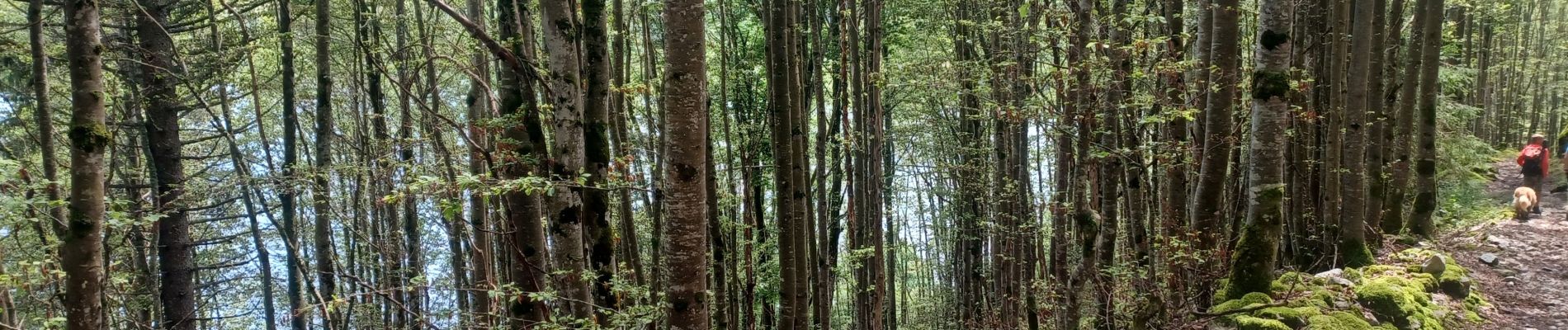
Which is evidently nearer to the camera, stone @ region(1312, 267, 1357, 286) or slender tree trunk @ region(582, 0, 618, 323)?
slender tree trunk @ region(582, 0, 618, 323)

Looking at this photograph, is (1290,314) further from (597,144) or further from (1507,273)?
(1507,273)

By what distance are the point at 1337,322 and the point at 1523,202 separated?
8.09 m

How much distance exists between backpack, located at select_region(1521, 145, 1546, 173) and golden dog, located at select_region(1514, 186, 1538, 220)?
1.74ft

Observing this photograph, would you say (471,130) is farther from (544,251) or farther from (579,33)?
(579,33)

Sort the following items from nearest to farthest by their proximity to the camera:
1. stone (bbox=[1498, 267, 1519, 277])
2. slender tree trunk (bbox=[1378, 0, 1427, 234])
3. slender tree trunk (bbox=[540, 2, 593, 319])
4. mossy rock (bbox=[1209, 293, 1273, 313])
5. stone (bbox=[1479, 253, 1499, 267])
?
1. slender tree trunk (bbox=[540, 2, 593, 319])
2. mossy rock (bbox=[1209, 293, 1273, 313])
3. stone (bbox=[1498, 267, 1519, 277])
4. stone (bbox=[1479, 253, 1499, 267])
5. slender tree trunk (bbox=[1378, 0, 1427, 234])

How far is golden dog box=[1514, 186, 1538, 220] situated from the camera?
9664 mm

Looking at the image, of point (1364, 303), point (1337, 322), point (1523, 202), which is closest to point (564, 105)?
point (1337, 322)

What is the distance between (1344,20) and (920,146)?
A: 849cm

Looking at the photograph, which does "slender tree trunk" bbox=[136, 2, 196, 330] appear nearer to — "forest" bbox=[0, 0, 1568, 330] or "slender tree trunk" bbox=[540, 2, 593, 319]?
"forest" bbox=[0, 0, 1568, 330]

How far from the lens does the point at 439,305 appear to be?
17797mm

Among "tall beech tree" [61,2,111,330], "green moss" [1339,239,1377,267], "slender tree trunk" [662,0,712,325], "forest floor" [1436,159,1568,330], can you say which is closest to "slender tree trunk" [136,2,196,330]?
"tall beech tree" [61,2,111,330]

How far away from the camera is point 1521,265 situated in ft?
24.7

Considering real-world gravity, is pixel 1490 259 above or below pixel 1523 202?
below

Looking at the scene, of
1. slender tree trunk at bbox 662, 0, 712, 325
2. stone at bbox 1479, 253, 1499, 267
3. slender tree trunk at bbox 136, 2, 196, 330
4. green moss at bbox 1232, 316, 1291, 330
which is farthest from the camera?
slender tree trunk at bbox 136, 2, 196, 330
